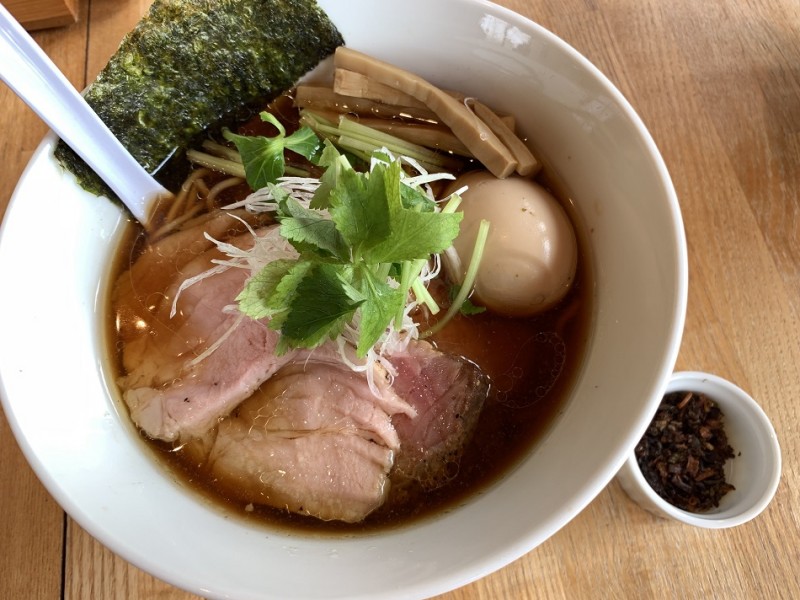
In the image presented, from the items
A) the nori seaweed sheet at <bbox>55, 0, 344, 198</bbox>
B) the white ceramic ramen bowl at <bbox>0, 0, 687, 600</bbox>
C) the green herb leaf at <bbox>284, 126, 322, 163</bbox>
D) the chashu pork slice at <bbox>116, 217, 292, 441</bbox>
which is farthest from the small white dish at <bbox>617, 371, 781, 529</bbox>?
the nori seaweed sheet at <bbox>55, 0, 344, 198</bbox>

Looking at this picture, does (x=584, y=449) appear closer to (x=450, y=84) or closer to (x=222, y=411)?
(x=222, y=411)

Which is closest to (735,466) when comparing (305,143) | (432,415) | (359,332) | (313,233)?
(432,415)

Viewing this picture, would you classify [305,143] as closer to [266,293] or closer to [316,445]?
[266,293]

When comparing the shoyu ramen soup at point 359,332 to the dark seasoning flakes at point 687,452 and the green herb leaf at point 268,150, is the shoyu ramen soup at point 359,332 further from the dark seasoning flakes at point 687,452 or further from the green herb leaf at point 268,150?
the dark seasoning flakes at point 687,452

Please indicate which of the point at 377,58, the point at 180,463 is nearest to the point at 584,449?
the point at 180,463

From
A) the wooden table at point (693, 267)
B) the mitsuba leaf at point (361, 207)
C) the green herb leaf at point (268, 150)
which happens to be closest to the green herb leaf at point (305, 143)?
the green herb leaf at point (268, 150)
